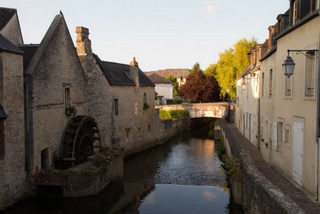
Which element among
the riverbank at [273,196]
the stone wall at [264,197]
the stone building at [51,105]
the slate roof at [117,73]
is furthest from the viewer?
the slate roof at [117,73]

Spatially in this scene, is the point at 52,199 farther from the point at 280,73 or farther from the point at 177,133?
the point at 177,133

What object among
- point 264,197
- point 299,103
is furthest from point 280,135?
point 264,197

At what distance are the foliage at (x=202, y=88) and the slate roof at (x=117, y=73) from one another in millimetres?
26475

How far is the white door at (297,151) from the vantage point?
8.54m

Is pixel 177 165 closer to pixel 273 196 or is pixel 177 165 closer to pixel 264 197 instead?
pixel 264 197

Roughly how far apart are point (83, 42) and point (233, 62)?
24112 mm

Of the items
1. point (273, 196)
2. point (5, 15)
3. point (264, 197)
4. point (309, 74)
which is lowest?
point (264, 197)

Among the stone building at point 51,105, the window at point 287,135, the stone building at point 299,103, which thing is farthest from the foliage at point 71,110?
the window at point 287,135

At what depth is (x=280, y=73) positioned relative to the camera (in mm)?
10914

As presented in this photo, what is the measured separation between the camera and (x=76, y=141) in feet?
46.0

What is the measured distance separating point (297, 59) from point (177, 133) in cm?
2729

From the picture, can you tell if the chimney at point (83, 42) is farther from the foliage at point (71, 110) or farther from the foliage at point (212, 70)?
the foliage at point (212, 70)

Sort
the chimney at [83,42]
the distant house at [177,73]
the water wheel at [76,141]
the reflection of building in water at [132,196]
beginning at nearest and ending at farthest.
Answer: the reflection of building in water at [132,196] < the water wheel at [76,141] < the chimney at [83,42] < the distant house at [177,73]

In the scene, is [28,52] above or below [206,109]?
above
